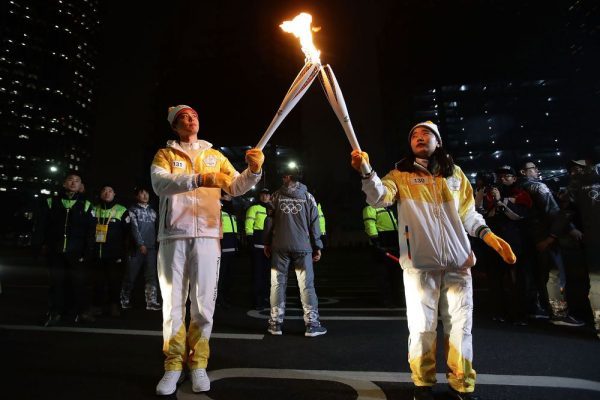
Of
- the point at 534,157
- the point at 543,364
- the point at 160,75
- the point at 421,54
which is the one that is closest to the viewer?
the point at 543,364

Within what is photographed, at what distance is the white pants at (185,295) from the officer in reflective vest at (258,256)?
3498 millimetres

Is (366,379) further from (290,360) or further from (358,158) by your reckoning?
(358,158)

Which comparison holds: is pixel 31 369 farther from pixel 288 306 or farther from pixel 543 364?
pixel 543 364

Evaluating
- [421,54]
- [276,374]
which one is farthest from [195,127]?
[421,54]

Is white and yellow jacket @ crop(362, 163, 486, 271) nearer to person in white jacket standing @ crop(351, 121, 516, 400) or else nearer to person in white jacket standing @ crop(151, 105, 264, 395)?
person in white jacket standing @ crop(351, 121, 516, 400)

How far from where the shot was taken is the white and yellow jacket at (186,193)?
130 inches

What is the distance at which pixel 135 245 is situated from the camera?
712 cm

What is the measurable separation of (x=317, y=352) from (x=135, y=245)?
4464 mm

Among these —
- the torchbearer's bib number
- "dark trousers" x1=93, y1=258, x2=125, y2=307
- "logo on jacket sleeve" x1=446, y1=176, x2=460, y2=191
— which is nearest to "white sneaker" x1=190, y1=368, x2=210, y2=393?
the torchbearer's bib number

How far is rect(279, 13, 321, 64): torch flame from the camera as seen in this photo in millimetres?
3412

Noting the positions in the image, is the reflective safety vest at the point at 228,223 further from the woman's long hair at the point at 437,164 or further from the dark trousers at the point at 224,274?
the woman's long hair at the point at 437,164

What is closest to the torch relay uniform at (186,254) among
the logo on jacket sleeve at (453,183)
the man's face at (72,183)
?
the logo on jacket sleeve at (453,183)

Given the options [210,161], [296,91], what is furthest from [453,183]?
[210,161]

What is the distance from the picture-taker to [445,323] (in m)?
3.03
